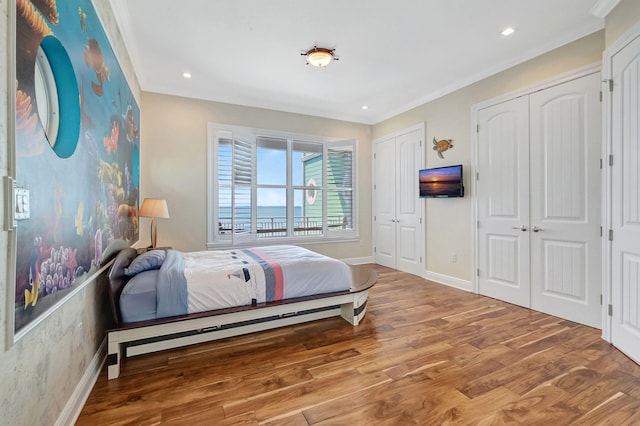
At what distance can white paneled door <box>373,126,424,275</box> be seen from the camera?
190 inches

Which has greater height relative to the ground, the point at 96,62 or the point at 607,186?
the point at 96,62

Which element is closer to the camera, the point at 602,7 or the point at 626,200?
the point at 626,200

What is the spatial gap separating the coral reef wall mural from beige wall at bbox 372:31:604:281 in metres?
4.07

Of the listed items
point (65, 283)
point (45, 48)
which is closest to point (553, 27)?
point (45, 48)

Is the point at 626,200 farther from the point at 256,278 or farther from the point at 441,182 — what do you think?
the point at 256,278

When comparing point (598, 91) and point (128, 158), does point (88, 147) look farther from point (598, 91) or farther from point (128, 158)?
point (598, 91)

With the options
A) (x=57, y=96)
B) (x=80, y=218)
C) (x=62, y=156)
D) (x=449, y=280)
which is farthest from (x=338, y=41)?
(x=449, y=280)

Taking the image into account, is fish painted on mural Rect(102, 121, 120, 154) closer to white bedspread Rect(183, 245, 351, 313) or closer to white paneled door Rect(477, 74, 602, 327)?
white bedspread Rect(183, 245, 351, 313)

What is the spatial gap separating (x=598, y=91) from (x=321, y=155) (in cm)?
377

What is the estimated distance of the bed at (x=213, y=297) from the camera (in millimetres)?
2100

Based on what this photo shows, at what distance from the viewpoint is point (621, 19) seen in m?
2.33

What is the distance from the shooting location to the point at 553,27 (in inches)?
111

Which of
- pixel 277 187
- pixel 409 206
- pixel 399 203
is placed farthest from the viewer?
pixel 399 203

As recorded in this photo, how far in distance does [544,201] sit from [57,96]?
415 cm
